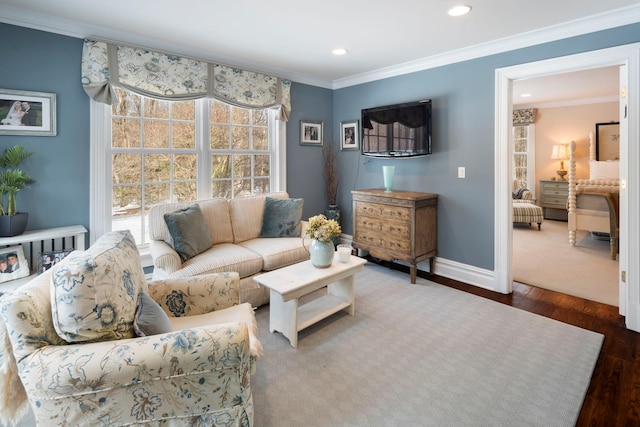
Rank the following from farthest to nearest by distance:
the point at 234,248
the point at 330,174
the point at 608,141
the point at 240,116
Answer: the point at 608,141
the point at 330,174
the point at 240,116
the point at 234,248

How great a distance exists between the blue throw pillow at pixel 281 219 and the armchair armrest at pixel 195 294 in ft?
5.27

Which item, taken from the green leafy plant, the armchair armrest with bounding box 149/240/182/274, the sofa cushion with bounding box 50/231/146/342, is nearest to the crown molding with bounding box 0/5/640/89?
the green leafy plant

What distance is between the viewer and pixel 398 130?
4.04 metres

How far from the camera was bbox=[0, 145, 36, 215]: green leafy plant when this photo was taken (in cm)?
256

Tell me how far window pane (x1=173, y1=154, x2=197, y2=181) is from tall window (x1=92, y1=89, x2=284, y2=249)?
0.01 metres

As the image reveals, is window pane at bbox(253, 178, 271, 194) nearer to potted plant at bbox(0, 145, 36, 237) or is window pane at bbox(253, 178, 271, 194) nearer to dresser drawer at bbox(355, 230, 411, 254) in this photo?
dresser drawer at bbox(355, 230, 411, 254)

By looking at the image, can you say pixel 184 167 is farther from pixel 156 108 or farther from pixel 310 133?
pixel 310 133

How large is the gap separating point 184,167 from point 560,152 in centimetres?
743

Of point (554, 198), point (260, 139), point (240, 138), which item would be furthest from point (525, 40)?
point (554, 198)

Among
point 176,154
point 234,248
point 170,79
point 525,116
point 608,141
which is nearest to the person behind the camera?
point 234,248

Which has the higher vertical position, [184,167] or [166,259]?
[184,167]

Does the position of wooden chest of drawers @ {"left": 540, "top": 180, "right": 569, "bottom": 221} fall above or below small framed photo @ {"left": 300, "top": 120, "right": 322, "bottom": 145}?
below

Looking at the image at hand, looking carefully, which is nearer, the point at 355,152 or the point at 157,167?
the point at 157,167

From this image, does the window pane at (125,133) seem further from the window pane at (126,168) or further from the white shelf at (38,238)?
the white shelf at (38,238)
